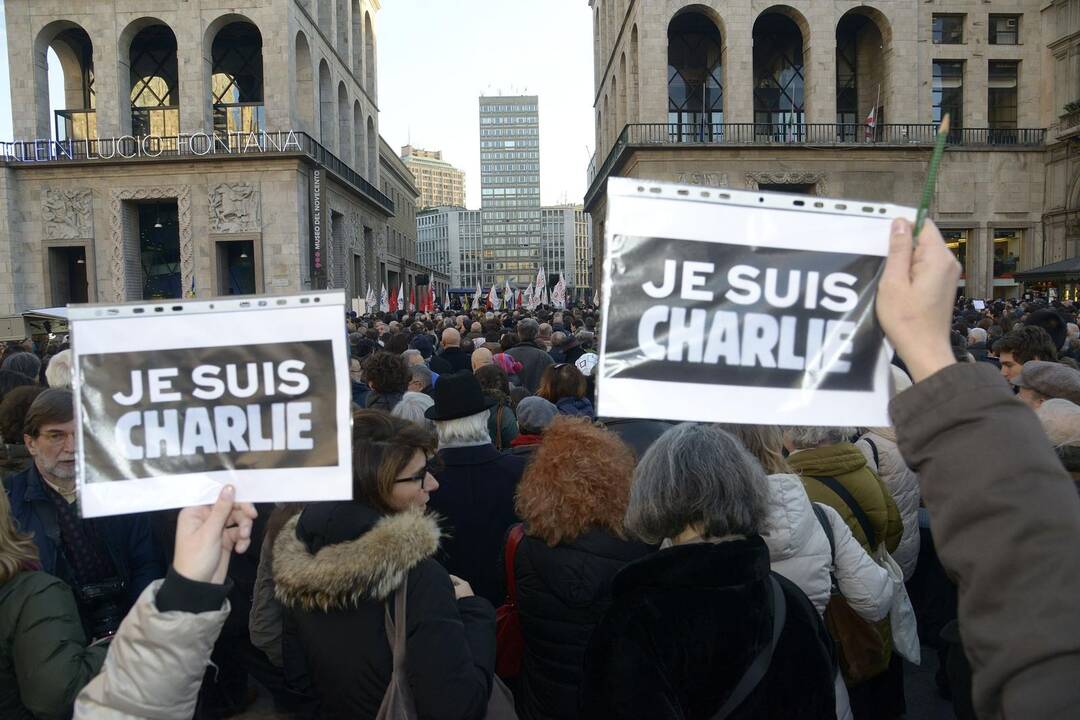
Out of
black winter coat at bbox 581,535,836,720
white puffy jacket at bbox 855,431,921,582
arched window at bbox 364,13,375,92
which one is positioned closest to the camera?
black winter coat at bbox 581,535,836,720

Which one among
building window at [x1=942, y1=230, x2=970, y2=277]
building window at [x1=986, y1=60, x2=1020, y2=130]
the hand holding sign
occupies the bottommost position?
the hand holding sign

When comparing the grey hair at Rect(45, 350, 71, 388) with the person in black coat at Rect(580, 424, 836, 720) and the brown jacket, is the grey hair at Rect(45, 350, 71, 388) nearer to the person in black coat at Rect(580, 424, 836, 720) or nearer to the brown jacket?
the person in black coat at Rect(580, 424, 836, 720)

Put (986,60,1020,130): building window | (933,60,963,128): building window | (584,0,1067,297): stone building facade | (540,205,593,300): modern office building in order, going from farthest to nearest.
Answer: (540,205,593,300): modern office building → (986,60,1020,130): building window → (933,60,963,128): building window → (584,0,1067,297): stone building facade

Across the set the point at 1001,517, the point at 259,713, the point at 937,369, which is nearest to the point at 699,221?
the point at 937,369

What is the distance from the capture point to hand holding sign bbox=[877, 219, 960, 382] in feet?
4.56

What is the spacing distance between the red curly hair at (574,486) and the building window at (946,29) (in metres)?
37.7

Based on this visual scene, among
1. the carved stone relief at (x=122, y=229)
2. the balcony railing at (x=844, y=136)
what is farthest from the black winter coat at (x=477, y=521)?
the carved stone relief at (x=122, y=229)

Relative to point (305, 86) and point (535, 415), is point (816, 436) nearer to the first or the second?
point (535, 415)

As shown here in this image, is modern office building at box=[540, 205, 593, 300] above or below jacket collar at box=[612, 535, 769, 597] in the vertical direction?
above

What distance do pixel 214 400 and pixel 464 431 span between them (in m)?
2.26

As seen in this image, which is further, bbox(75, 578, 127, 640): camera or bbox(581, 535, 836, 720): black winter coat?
bbox(75, 578, 127, 640): camera

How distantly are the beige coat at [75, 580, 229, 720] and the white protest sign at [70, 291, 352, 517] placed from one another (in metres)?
0.36

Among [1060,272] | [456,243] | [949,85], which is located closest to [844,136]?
[949,85]

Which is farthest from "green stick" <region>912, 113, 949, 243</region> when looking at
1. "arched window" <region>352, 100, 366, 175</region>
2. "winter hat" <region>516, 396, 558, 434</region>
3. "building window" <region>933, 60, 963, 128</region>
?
"arched window" <region>352, 100, 366, 175</region>
